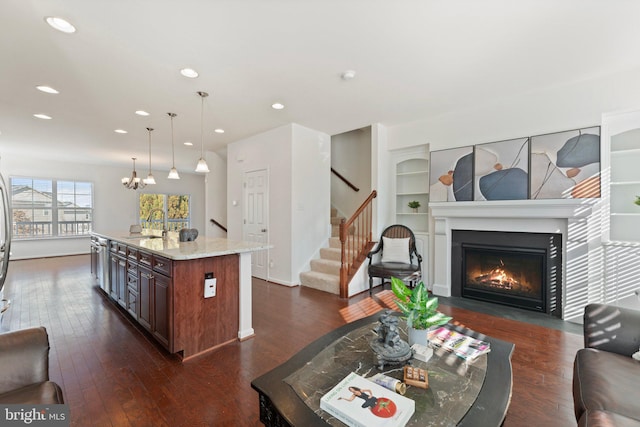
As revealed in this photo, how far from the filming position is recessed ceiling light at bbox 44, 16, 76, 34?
206 centimetres

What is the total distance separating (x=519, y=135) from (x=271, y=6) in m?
3.35

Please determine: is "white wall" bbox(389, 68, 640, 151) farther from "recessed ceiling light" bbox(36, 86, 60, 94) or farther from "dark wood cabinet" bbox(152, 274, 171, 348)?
"recessed ceiling light" bbox(36, 86, 60, 94)

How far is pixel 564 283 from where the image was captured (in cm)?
324

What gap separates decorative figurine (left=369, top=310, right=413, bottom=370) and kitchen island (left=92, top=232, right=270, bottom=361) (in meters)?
1.58

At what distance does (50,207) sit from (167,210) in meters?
2.93

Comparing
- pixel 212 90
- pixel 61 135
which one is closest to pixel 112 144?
pixel 61 135

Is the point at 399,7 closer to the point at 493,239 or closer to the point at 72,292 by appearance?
the point at 493,239

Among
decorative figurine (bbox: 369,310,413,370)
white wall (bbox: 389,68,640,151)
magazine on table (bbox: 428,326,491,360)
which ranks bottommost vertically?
magazine on table (bbox: 428,326,491,360)

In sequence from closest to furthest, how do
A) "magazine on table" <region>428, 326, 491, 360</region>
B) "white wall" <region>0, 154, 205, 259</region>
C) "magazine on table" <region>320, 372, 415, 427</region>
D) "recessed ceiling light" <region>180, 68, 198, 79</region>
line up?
"magazine on table" <region>320, 372, 415, 427</region> < "magazine on table" <region>428, 326, 491, 360</region> < "recessed ceiling light" <region>180, 68, 198, 79</region> < "white wall" <region>0, 154, 205, 259</region>

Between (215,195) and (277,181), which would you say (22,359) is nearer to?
(277,181)

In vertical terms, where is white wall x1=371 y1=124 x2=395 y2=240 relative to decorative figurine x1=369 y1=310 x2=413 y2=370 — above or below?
above

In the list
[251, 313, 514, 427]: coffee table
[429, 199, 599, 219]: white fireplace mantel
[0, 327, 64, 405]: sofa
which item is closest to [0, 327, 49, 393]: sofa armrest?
[0, 327, 64, 405]: sofa

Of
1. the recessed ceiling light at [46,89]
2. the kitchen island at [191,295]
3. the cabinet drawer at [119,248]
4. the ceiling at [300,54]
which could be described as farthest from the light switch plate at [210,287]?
the recessed ceiling light at [46,89]

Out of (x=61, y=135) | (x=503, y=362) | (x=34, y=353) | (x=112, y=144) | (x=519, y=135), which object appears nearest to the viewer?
(x=34, y=353)
